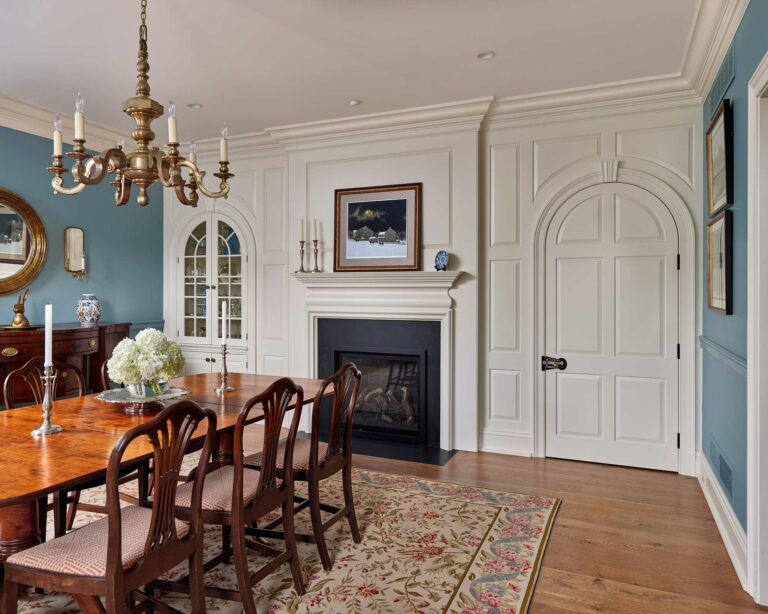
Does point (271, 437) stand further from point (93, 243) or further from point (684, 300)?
point (93, 243)

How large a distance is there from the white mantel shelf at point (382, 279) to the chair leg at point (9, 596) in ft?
10.8

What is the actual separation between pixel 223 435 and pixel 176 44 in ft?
7.75

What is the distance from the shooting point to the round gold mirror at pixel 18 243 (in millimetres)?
4359

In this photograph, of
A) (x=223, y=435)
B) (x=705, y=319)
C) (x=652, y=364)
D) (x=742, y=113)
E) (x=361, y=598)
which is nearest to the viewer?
(x=361, y=598)

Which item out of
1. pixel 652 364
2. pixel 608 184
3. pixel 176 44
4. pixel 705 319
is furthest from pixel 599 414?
pixel 176 44

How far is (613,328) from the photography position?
13.6ft

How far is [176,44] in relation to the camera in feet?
11.0

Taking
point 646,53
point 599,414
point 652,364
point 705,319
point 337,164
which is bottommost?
point 599,414

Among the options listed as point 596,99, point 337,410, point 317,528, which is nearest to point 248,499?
point 317,528

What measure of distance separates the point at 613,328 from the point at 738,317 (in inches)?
56.2

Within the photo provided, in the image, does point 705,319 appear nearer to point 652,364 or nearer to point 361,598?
point 652,364

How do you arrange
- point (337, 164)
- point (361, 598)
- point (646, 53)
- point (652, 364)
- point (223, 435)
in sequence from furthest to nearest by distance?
point (337, 164) < point (652, 364) < point (646, 53) < point (223, 435) < point (361, 598)

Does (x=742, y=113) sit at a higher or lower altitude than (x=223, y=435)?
higher

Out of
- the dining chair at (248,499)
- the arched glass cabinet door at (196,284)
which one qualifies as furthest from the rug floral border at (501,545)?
the arched glass cabinet door at (196,284)
